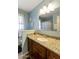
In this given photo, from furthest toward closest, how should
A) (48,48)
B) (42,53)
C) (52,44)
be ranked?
(42,53), (52,44), (48,48)

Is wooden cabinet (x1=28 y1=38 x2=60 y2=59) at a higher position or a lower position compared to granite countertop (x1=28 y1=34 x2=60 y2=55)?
lower

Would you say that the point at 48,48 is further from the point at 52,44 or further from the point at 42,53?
the point at 42,53

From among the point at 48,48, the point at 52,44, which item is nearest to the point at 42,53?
the point at 52,44

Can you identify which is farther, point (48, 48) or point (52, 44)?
point (52, 44)

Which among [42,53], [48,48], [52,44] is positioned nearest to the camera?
[48,48]

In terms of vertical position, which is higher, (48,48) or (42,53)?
(48,48)

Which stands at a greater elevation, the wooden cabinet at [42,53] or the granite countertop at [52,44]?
the granite countertop at [52,44]

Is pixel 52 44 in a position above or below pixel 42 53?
above
